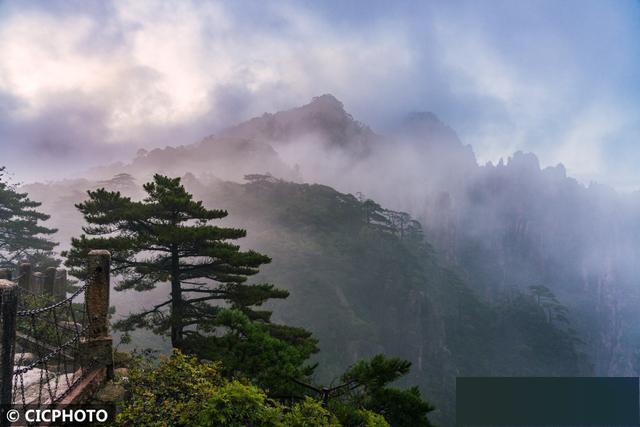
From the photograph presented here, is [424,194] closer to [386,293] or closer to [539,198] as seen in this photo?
[539,198]

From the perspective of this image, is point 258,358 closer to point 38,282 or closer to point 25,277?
point 25,277

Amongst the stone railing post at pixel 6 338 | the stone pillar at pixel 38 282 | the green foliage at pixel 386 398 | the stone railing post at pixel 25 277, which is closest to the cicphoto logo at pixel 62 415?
the stone railing post at pixel 6 338

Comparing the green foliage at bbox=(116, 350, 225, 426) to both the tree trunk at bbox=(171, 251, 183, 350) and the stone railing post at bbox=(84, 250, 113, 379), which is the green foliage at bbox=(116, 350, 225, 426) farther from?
the tree trunk at bbox=(171, 251, 183, 350)

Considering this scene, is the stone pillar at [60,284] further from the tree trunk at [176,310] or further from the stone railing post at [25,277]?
the tree trunk at [176,310]

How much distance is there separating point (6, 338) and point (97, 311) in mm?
4025

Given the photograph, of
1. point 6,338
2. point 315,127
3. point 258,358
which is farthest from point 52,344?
point 315,127

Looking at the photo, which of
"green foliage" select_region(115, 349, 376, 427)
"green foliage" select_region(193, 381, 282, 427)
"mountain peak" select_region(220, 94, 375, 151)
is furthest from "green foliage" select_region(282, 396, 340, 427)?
"mountain peak" select_region(220, 94, 375, 151)

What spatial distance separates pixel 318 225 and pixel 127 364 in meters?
58.3

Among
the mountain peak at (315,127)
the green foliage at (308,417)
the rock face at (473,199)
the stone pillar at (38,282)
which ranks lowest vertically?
the green foliage at (308,417)

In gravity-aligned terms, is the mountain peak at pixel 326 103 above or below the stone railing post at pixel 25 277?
above
